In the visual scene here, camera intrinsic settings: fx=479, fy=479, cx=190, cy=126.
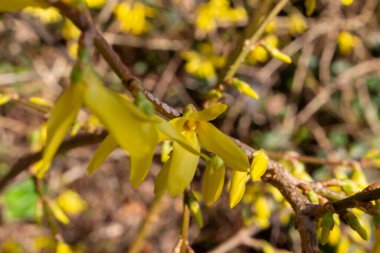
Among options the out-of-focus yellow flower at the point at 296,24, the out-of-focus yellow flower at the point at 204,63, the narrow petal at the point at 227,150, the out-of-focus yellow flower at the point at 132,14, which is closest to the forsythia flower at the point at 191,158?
the narrow petal at the point at 227,150

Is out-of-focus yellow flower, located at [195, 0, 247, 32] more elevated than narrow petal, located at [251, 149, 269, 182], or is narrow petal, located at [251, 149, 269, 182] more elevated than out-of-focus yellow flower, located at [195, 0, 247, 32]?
narrow petal, located at [251, 149, 269, 182]

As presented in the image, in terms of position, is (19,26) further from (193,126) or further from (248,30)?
(193,126)

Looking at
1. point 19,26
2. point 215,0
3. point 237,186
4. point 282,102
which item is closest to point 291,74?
point 282,102

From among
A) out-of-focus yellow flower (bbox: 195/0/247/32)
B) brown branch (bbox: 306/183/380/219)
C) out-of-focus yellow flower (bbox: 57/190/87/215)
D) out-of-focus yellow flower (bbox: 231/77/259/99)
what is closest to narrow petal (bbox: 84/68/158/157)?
brown branch (bbox: 306/183/380/219)

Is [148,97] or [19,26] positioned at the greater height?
[148,97]

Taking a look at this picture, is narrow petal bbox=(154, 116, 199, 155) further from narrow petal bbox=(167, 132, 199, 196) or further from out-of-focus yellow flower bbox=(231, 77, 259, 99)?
out-of-focus yellow flower bbox=(231, 77, 259, 99)

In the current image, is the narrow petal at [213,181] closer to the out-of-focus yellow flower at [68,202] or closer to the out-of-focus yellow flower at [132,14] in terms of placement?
the out-of-focus yellow flower at [68,202]
